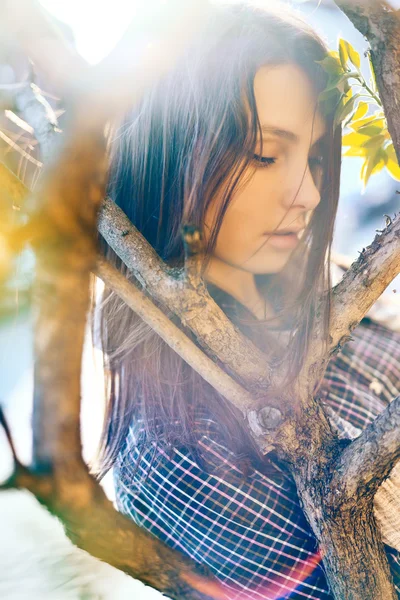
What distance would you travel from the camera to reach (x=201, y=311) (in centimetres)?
61

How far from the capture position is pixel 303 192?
98 cm

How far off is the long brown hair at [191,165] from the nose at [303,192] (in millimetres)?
106

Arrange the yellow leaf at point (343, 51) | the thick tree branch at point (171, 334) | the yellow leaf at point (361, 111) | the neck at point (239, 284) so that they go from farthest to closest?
the neck at point (239, 284)
the yellow leaf at point (361, 111)
the yellow leaf at point (343, 51)
the thick tree branch at point (171, 334)

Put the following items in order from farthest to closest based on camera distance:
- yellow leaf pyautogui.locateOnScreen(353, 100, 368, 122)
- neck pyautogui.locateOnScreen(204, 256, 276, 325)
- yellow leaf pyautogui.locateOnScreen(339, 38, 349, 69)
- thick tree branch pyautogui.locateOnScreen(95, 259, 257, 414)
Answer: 1. neck pyautogui.locateOnScreen(204, 256, 276, 325)
2. yellow leaf pyautogui.locateOnScreen(353, 100, 368, 122)
3. yellow leaf pyautogui.locateOnScreen(339, 38, 349, 69)
4. thick tree branch pyautogui.locateOnScreen(95, 259, 257, 414)

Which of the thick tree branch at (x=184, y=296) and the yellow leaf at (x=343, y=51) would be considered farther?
the yellow leaf at (x=343, y=51)

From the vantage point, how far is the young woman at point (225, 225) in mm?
926

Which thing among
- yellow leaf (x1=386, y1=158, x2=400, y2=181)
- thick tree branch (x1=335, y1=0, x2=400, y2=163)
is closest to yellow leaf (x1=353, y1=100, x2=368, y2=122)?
yellow leaf (x1=386, y1=158, x2=400, y2=181)

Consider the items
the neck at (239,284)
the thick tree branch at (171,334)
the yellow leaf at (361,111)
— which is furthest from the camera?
the neck at (239,284)

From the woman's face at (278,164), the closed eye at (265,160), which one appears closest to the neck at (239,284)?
the woman's face at (278,164)

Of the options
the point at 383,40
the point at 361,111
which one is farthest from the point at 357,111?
the point at 383,40

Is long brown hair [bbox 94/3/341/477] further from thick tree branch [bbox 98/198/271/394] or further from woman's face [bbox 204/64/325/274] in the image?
thick tree branch [bbox 98/198/271/394]

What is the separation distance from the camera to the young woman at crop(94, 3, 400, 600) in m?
0.93

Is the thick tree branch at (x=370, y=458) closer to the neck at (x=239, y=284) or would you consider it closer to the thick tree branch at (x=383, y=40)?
the thick tree branch at (x=383, y=40)

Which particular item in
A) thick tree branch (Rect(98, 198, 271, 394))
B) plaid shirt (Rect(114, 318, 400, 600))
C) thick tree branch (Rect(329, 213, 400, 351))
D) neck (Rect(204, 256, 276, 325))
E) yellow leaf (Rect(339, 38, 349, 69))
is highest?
yellow leaf (Rect(339, 38, 349, 69))
